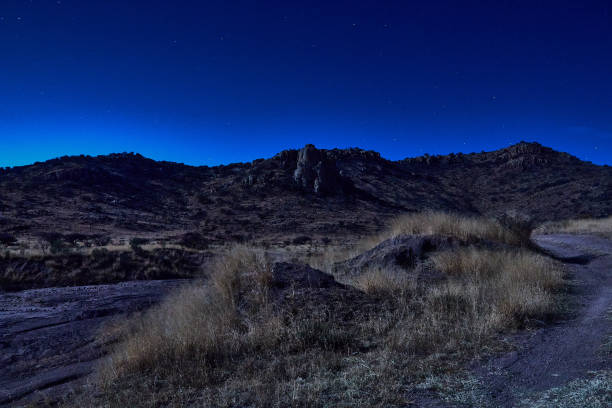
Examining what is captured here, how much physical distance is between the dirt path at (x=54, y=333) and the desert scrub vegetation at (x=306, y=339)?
0.69 metres

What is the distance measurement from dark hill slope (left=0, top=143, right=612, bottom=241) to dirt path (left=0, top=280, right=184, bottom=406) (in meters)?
24.1

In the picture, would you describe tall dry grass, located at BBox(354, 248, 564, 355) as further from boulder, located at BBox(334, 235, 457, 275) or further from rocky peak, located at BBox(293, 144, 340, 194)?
rocky peak, located at BBox(293, 144, 340, 194)

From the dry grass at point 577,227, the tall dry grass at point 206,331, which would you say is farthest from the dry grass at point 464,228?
the dry grass at point 577,227

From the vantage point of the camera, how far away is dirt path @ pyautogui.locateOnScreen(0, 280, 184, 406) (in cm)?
512

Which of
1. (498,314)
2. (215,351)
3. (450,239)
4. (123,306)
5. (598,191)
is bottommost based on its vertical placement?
(123,306)

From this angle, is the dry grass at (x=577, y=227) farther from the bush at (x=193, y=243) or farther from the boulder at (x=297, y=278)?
the bush at (x=193, y=243)

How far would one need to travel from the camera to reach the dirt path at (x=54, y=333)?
16.8 feet

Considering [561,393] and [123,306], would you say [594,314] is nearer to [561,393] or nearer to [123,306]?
[561,393]

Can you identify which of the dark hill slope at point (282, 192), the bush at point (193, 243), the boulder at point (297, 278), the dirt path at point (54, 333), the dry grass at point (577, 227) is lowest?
the dirt path at point (54, 333)

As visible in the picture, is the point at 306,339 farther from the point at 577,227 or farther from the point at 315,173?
the point at 315,173

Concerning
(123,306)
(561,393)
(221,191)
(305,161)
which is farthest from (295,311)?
(305,161)

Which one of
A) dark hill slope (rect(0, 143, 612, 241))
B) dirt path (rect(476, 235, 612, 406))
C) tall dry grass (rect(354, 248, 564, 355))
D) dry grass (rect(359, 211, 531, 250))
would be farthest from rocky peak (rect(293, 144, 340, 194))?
dirt path (rect(476, 235, 612, 406))

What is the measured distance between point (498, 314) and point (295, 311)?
2743mm

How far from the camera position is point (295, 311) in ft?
18.8
